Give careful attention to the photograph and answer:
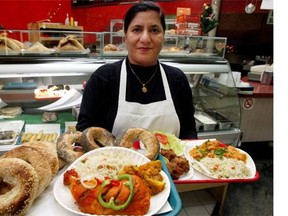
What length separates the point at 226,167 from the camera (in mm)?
1596

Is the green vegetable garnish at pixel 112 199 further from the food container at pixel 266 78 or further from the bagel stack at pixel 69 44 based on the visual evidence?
the food container at pixel 266 78

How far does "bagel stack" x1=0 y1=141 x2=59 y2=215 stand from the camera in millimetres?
842

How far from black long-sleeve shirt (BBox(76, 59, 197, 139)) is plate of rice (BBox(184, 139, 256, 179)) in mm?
299

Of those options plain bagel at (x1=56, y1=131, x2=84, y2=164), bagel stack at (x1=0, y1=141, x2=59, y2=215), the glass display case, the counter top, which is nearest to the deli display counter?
the glass display case

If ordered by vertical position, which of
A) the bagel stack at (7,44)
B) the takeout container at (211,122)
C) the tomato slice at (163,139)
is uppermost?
the bagel stack at (7,44)

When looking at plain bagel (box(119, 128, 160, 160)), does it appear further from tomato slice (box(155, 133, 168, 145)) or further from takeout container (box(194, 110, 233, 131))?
takeout container (box(194, 110, 233, 131))

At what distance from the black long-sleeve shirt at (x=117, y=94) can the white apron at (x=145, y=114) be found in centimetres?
3

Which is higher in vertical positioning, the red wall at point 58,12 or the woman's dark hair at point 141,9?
the red wall at point 58,12

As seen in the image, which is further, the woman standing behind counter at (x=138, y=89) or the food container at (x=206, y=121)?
the food container at (x=206, y=121)

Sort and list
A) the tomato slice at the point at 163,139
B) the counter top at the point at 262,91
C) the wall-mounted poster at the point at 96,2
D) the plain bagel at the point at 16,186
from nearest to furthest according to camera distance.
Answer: the plain bagel at the point at 16,186, the tomato slice at the point at 163,139, the counter top at the point at 262,91, the wall-mounted poster at the point at 96,2

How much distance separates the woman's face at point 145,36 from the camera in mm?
1757

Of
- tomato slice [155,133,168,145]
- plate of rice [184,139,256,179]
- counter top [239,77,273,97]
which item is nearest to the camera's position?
plate of rice [184,139,256,179]

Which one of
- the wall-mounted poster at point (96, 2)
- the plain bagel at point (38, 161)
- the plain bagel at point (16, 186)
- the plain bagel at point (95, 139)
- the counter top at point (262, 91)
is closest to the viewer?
the plain bagel at point (16, 186)

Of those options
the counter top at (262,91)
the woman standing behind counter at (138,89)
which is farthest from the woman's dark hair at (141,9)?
the counter top at (262,91)
